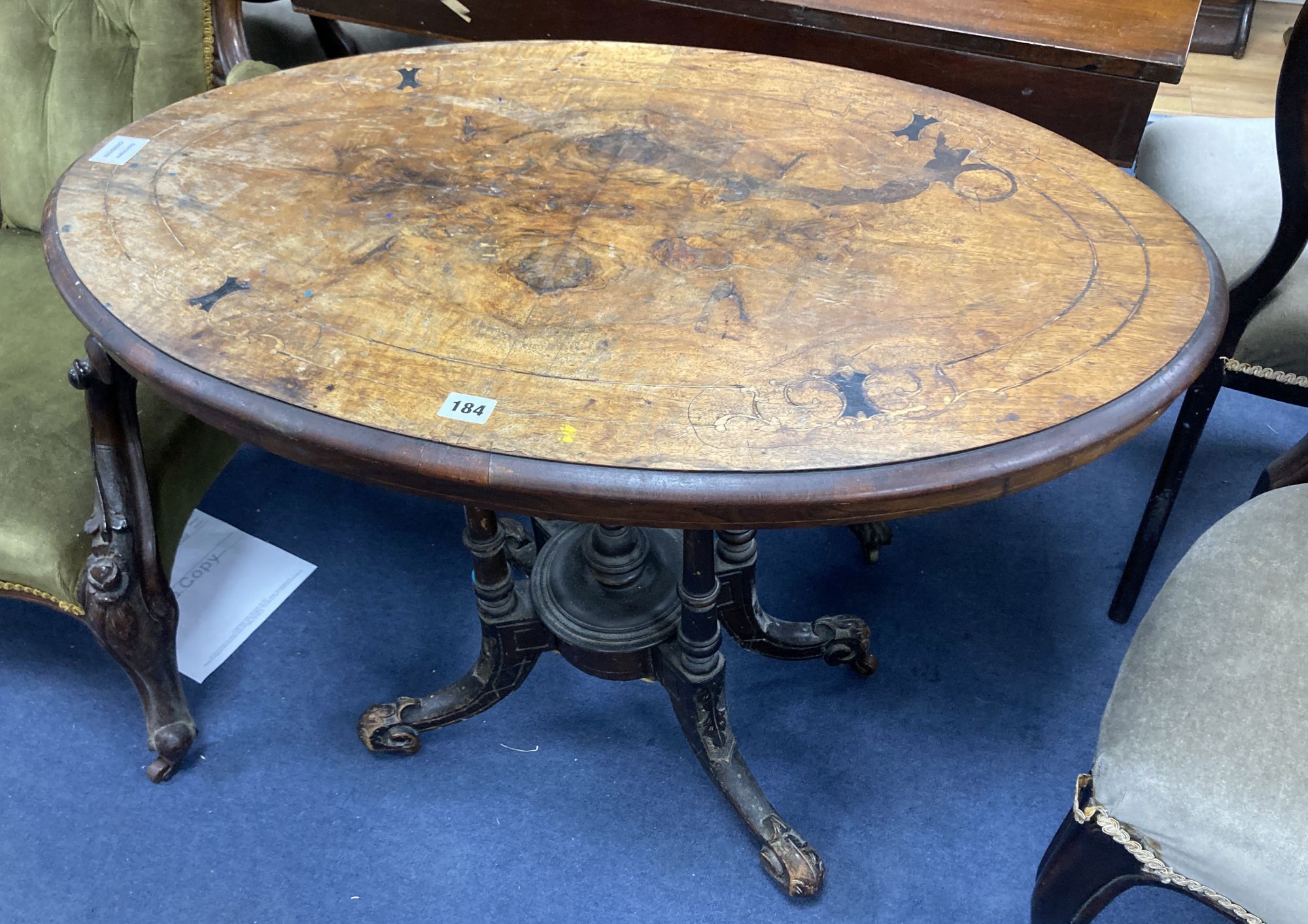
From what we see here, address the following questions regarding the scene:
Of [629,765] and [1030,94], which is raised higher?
[1030,94]

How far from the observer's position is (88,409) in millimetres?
1294

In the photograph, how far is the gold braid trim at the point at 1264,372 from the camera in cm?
147

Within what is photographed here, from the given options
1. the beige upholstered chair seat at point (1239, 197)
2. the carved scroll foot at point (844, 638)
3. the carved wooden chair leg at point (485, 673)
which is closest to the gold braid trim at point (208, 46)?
the carved wooden chair leg at point (485, 673)

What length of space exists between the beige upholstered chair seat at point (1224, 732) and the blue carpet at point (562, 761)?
55 cm

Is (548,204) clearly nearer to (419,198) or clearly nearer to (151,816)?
(419,198)

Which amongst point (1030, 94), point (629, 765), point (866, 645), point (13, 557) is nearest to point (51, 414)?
point (13, 557)

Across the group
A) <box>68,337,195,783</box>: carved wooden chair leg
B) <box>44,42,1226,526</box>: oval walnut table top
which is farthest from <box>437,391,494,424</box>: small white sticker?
<box>68,337,195,783</box>: carved wooden chair leg

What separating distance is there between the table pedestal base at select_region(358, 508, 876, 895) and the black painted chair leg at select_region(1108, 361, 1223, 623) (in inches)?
26.1

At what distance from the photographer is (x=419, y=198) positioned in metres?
1.19

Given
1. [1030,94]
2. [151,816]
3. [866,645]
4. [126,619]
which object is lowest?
[151,816]

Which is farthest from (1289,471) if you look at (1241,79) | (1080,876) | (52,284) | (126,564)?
(1241,79)

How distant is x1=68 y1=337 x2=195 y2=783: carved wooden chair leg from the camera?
1.30m

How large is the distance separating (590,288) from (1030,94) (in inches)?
41.7

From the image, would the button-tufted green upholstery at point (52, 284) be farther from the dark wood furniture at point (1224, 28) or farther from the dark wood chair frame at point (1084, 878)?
the dark wood furniture at point (1224, 28)
